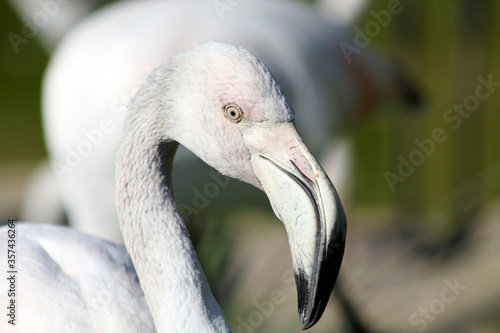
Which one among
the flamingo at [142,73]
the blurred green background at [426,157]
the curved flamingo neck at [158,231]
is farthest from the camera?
the blurred green background at [426,157]

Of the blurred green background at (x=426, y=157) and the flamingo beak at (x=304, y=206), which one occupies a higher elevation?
the flamingo beak at (x=304, y=206)

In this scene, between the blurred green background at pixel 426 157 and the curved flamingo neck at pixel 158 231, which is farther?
the blurred green background at pixel 426 157

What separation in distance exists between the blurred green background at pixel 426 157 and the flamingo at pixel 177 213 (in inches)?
70.9

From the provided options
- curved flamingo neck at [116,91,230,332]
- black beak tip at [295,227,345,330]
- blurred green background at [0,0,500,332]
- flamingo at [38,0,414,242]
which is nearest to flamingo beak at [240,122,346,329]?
black beak tip at [295,227,345,330]

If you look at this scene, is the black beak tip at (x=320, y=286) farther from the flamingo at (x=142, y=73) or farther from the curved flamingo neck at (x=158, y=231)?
the flamingo at (x=142, y=73)

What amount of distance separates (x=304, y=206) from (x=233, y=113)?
221 mm

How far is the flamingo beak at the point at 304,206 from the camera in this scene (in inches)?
44.5

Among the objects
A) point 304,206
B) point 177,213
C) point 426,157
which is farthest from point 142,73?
point 426,157

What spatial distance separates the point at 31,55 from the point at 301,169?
219 inches

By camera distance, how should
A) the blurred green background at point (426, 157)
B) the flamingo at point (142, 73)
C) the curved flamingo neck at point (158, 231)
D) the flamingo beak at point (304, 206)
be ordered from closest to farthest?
the flamingo beak at point (304, 206)
the curved flamingo neck at point (158, 231)
the flamingo at point (142, 73)
the blurred green background at point (426, 157)

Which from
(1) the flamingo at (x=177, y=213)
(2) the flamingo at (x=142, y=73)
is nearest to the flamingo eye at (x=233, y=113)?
(1) the flamingo at (x=177, y=213)

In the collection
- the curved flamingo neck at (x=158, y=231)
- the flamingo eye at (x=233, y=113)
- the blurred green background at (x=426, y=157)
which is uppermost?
the flamingo eye at (x=233, y=113)

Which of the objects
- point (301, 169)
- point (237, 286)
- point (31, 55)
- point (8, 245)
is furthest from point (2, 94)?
point (301, 169)

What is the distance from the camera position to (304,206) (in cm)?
115
